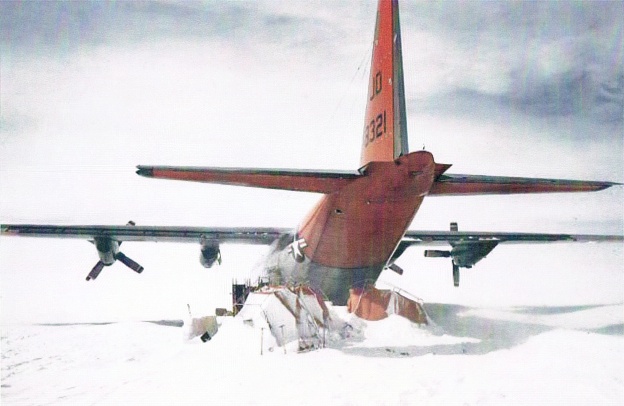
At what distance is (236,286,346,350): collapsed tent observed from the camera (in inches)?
447

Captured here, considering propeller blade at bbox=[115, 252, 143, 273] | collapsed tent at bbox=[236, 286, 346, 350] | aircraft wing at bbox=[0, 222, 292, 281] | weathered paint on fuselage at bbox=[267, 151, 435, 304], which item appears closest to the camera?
weathered paint on fuselage at bbox=[267, 151, 435, 304]

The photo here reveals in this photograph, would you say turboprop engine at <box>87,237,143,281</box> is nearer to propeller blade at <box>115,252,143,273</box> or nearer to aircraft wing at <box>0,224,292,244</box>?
propeller blade at <box>115,252,143,273</box>

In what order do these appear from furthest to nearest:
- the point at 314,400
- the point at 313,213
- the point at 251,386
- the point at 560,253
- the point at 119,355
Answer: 1. the point at 560,253
2. the point at 313,213
3. the point at 119,355
4. the point at 251,386
5. the point at 314,400

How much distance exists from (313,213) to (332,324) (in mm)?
3539

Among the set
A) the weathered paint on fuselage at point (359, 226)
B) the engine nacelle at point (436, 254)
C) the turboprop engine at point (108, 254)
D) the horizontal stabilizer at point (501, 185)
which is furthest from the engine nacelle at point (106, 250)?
the engine nacelle at point (436, 254)

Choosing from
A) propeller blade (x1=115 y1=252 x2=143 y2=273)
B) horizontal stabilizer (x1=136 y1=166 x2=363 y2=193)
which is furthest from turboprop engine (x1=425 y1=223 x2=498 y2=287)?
propeller blade (x1=115 y1=252 x2=143 y2=273)

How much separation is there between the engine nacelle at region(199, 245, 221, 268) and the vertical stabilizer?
31.2ft

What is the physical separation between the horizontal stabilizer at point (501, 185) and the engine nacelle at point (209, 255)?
11.2 meters

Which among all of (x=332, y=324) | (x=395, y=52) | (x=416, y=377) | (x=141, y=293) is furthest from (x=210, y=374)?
(x=141, y=293)

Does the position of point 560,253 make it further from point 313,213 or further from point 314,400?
point 314,400

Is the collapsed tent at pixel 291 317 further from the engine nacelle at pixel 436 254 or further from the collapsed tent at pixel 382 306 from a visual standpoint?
the engine nacelle at pixel 436 254

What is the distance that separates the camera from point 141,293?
2955 centimetres

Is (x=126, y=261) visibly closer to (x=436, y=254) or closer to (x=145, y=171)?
(x=145, y=171)

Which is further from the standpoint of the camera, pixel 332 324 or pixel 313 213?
pixel 313 213
